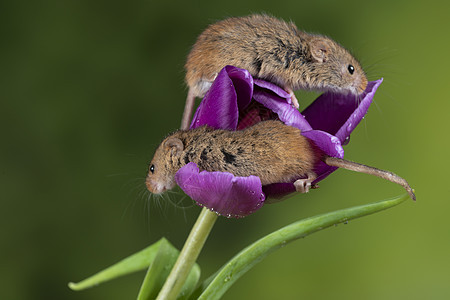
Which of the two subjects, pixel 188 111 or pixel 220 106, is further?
pixel 188 111

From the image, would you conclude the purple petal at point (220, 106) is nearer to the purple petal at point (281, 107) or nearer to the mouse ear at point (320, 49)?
the purple petal at point (281, 107)

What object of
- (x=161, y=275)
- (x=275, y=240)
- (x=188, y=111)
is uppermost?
A: (x=188, y=111)

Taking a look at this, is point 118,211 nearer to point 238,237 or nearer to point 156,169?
point 238,237

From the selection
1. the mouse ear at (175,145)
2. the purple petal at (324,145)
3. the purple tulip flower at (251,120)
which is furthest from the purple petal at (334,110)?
the mouse ear at (175,145)

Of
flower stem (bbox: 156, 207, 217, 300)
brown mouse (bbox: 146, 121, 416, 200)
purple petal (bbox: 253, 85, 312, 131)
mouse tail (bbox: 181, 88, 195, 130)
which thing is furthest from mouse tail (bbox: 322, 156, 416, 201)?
mouse tail (bbox: 181, 88, 195, 130)

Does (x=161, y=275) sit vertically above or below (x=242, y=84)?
below

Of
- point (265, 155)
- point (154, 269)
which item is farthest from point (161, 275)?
point (265, 155)

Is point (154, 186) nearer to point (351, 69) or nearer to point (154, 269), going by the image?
point (154, 269)
